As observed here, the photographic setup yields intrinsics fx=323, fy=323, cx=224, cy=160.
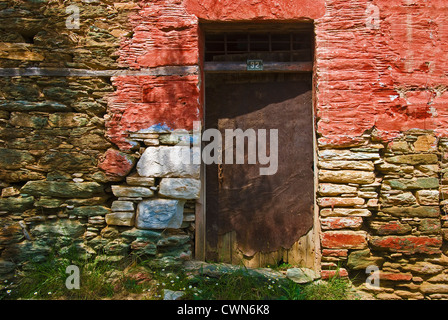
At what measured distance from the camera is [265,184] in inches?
135

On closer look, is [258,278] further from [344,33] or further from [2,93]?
[2,93]

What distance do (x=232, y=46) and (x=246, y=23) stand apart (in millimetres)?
328

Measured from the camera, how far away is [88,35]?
322cm

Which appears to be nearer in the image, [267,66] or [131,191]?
[131,191]

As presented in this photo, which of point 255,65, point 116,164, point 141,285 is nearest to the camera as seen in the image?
point 141,285

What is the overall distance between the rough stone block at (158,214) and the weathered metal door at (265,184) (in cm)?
48

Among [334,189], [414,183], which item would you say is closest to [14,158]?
[334,189]

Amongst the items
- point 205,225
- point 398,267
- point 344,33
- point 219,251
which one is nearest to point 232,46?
point 344,33

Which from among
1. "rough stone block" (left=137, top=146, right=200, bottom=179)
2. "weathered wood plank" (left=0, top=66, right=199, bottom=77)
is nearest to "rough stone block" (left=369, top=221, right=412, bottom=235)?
"rough stone block" (left=137, top=146, right=200, bottom=179)

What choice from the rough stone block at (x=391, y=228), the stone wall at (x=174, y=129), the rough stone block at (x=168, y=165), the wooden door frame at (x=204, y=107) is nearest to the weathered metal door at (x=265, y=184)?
the wooden door frame at (x=204, y=107)

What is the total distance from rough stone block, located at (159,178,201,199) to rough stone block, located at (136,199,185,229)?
7 cm

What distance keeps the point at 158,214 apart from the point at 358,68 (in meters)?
2.36

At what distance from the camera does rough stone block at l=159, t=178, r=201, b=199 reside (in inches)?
121

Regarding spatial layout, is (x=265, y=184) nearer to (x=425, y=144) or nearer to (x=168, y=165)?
(x=168, y=165)
